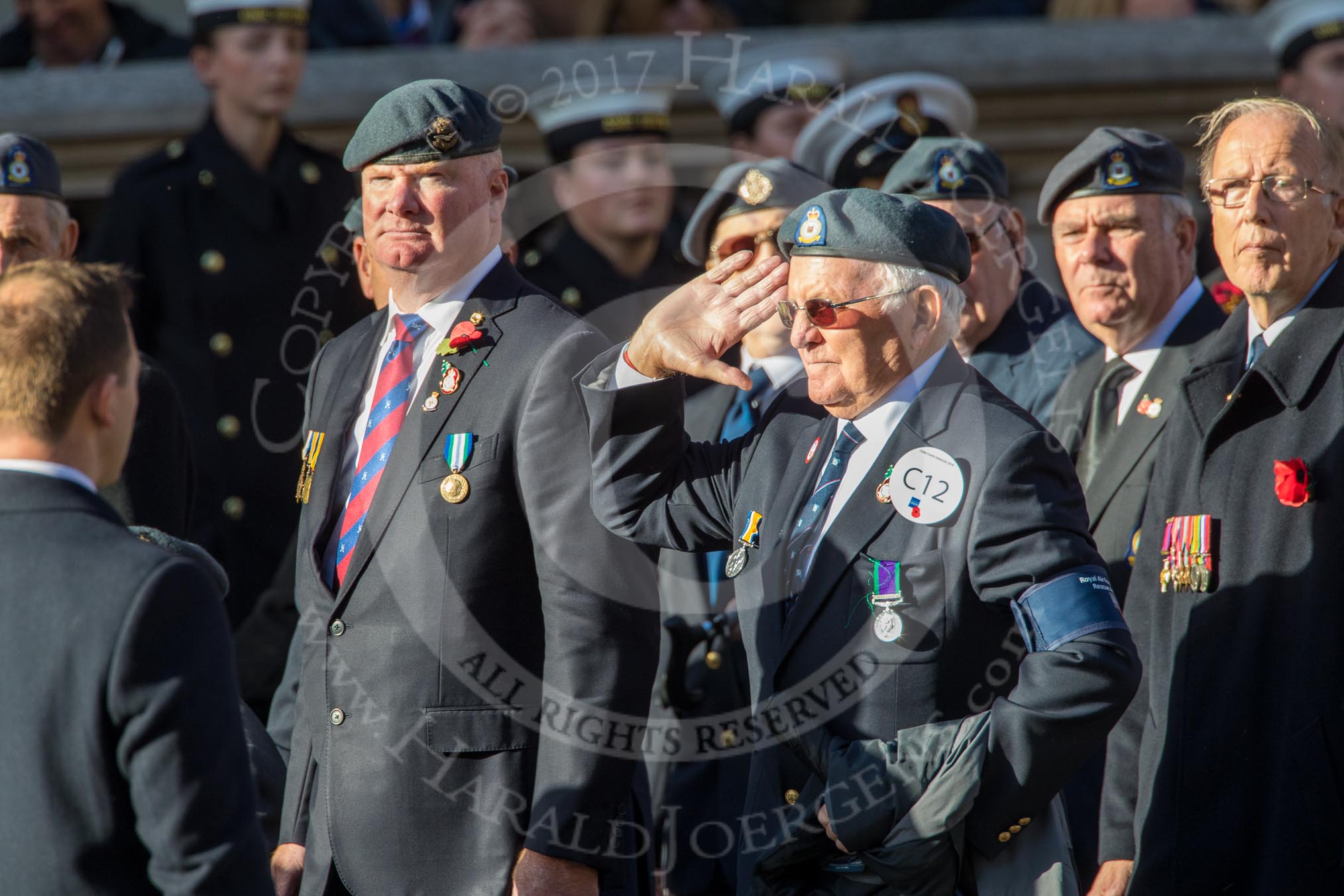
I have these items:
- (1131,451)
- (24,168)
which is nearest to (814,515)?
(1131,451)

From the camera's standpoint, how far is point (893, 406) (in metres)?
3.47

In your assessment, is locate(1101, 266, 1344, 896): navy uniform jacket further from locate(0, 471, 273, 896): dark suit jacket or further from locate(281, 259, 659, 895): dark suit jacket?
locate(0, 471, 273, 896): dark suit jacket

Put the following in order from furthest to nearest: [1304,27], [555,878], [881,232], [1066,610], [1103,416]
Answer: [1304,27]
[1103,416]
[555,878]
[881,232]
[1066,610]

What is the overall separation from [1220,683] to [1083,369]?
1204mm

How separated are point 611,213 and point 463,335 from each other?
2356mm

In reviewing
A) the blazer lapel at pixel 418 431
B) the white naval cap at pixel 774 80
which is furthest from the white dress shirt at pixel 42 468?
the white naval cap at pixel 774 80

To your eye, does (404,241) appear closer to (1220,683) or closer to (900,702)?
(900,702)

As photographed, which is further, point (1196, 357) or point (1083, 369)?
point (1083, 369)

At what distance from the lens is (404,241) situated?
383cm

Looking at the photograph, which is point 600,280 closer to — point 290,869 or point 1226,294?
point 1226,294

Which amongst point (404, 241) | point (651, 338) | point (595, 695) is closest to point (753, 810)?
point (595, 695)

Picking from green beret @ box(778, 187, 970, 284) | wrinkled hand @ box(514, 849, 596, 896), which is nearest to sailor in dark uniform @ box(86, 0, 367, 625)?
wrinkled hand @ box(514, 849, 596, 896)

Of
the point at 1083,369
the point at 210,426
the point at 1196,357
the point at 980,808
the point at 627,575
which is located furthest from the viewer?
the point at 210,426

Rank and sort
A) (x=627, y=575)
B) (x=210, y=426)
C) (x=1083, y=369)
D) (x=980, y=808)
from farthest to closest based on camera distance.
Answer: (x=210, y=426), (x=1083, y=369), (x=627, y=575), (x=980, y=808)
